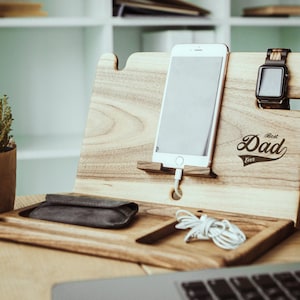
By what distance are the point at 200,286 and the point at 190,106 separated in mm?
524

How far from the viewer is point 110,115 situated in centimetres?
123

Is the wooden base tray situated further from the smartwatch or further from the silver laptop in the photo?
the smartwatch

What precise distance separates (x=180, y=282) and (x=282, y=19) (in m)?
1.95

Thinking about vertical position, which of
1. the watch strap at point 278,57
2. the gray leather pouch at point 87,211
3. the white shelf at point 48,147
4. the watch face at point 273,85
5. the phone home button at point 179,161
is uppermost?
the watch strap at point 278,57

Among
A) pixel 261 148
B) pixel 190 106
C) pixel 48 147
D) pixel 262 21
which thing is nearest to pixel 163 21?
pixel 262 21

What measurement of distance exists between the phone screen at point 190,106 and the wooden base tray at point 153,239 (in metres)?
0.12

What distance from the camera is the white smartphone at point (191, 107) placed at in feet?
3.68

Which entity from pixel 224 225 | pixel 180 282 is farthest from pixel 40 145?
pixel 180 282

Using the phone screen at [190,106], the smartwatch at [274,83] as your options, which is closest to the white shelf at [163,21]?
the phone screen at [190,106]

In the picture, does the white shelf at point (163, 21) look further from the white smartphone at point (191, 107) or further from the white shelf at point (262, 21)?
the white smartphone at point (191, 107)

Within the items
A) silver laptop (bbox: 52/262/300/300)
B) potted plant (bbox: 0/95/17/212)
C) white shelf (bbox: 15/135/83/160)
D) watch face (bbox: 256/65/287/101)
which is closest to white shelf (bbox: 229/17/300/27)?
white shelf (bbox: 15/135/83/160)

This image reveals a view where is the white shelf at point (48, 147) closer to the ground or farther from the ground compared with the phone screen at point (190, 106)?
closer to the ground

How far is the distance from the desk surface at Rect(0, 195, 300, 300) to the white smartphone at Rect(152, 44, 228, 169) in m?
0.24

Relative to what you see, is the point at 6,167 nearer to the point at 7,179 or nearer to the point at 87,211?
the point at 7,179
